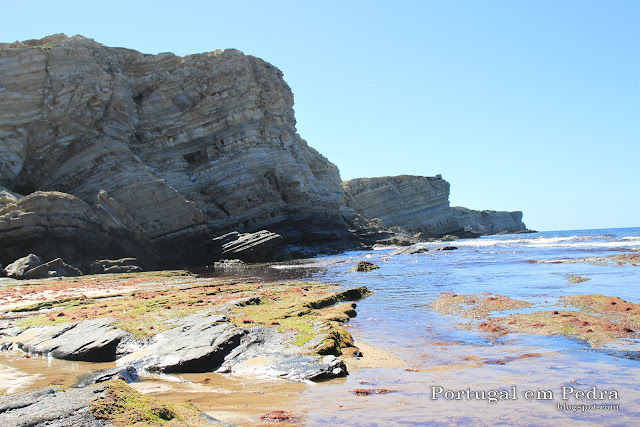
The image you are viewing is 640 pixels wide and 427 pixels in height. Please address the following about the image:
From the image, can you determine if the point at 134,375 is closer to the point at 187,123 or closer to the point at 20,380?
the point at 20,380

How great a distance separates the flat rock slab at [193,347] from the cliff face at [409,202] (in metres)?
86.3

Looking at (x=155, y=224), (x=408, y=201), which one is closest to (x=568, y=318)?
(x=155, y=224)

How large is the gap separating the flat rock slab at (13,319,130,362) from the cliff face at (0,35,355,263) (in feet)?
92.7

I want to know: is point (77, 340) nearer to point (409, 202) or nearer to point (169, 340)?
point (169, 340)

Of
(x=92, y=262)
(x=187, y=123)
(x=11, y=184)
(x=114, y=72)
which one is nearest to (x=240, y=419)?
(x=92, y=262)

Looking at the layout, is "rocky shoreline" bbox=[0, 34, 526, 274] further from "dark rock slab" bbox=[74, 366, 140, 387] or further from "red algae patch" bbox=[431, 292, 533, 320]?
"dark rock slab" bbox=[74, 366, 140, 387]

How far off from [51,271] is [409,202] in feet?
264

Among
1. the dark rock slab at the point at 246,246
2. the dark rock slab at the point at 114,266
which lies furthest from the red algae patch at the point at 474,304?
the dark rock slab at the point at 246,246

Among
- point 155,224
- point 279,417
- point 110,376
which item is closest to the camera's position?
point 279,417

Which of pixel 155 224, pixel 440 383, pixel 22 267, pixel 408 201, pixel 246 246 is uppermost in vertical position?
pixel 408 201

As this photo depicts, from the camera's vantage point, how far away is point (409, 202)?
102 metres

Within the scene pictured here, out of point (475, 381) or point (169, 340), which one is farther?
point (169, 340)

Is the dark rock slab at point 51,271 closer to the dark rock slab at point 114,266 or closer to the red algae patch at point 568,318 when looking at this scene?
the dark rock slab at point 114,266

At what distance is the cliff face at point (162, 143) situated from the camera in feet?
145
